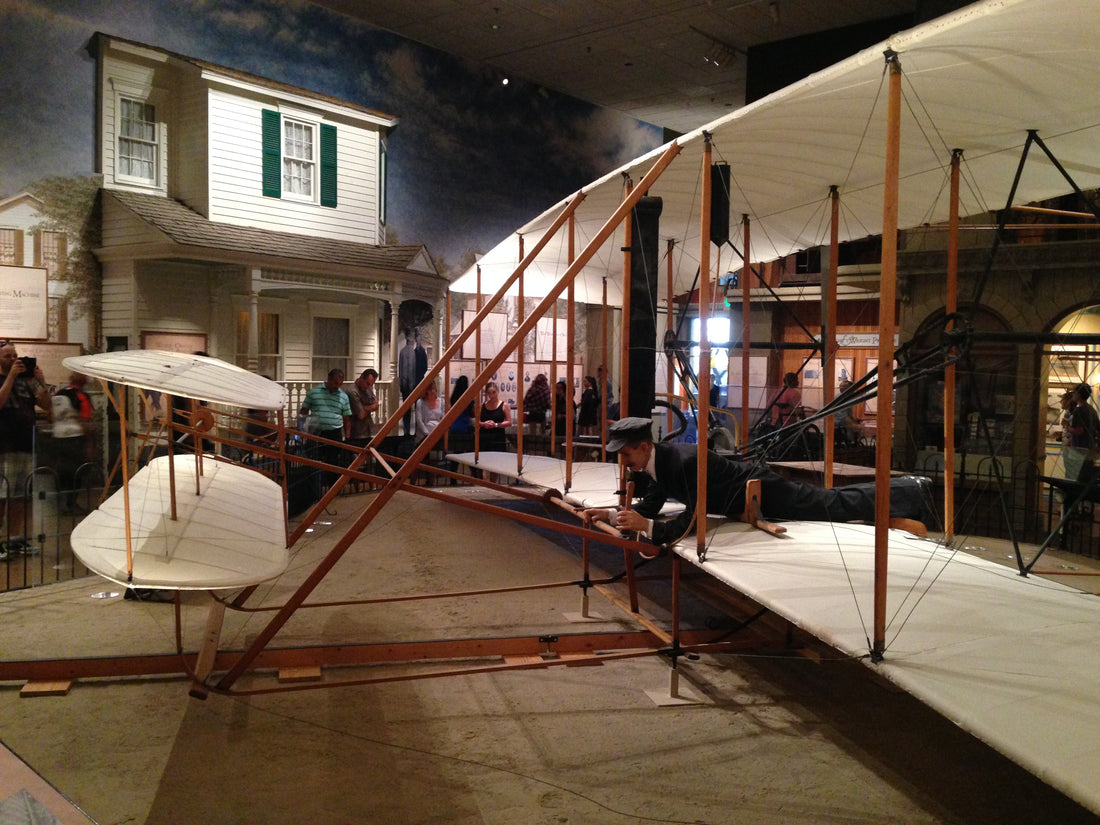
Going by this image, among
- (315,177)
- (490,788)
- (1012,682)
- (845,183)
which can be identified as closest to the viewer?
(1012,682)

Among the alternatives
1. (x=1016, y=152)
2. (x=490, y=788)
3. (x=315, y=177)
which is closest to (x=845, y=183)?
(x=1016, y=152)

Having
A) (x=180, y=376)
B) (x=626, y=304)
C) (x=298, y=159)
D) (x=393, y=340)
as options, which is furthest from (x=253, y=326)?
(x=180, y=376)

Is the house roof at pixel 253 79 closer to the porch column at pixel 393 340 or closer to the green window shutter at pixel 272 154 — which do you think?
the green window shutter at pixel 272 154

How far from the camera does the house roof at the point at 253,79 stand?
9.41 m

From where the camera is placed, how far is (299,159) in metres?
12.3

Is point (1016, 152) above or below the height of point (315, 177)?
below

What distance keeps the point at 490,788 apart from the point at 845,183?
461 cm

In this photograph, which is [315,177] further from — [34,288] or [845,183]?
[845,183]

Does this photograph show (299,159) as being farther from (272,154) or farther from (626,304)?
(626,304)

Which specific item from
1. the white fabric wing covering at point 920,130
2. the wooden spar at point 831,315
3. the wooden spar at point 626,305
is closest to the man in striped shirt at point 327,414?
the white fabric wing covering at point 920,130

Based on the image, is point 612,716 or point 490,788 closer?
point 490,788

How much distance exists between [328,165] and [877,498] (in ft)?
38.5

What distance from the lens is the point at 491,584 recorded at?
648 cm

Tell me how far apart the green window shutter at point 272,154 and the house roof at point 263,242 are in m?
0.70
